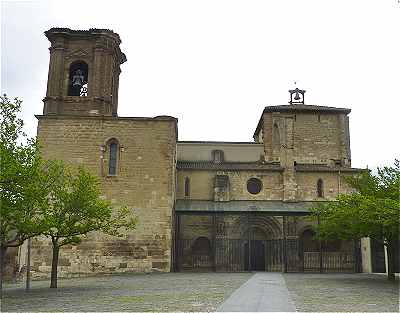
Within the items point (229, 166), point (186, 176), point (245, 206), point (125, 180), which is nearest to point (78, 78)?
point (125, 180)

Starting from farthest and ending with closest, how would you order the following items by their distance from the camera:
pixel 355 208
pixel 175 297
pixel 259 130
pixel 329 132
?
pixel 259 130, pixel 329 132, pixel 355 208, pixel 175 297

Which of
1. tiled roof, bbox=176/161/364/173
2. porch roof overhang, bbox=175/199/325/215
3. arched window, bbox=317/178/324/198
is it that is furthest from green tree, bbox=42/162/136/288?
arched window, bbox=317/178/324/198

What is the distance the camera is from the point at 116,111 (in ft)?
89.1

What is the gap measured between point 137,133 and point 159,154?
5.68 ft

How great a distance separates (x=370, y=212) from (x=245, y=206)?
43.8ft

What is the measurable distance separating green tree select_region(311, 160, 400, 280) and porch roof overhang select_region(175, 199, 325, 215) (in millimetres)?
7600

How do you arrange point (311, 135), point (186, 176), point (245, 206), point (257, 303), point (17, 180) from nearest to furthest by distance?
point (257, 303)
point (17, 180)
point (245, 206)
point (186, 176)
point (311, 135)

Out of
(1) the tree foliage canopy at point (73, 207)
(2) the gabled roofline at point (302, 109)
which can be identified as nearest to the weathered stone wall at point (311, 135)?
(2) the gabled roofline at point (302, 109)

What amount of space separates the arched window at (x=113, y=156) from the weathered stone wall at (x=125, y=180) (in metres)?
0.23

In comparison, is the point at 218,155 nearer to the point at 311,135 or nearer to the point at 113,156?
the point at 311,135

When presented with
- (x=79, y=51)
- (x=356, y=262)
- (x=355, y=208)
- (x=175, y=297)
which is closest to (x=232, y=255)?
(x=356, y=262)

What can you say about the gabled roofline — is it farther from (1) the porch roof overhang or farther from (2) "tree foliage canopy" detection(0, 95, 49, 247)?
(2) "tree foliage canopy" detection(0, 95, 49, 247)

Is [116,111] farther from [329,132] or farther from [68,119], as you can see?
[329,132]

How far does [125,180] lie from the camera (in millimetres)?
24266
